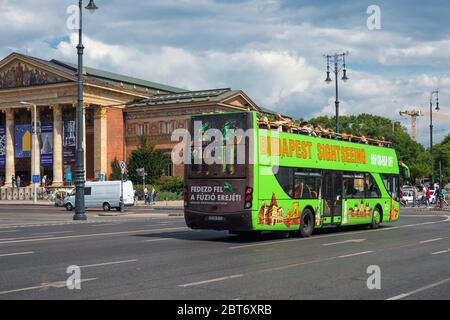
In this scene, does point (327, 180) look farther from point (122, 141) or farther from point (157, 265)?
point (122, 141)

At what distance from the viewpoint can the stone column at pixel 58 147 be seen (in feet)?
268

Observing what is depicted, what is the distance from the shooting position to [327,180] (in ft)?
70.5

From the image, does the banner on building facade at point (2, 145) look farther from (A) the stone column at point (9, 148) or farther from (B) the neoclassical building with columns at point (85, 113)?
(A) the stone column at point (9, 148)

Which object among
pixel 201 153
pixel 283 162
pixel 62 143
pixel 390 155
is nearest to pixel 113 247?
→ pixel 201 153

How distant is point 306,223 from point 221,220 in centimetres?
368

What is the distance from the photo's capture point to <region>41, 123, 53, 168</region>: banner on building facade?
82.1 meters

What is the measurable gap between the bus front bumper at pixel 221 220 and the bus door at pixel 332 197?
14.8 feet

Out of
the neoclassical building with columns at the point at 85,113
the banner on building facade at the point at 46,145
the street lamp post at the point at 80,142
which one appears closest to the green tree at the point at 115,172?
the neoclassical building with columns at the point at 85,113

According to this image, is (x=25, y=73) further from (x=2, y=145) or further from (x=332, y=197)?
(x=332, y=197)

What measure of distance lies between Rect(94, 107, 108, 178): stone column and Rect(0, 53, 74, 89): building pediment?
5.74 metres

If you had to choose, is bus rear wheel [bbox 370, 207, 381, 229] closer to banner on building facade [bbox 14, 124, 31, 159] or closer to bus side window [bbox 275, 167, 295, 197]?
bus side window [bbox 275, 167, 295, 197]

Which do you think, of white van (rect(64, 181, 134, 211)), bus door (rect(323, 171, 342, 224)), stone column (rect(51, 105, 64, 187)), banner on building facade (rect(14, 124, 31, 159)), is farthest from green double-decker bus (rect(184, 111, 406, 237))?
banner on building facade (rect(14, 124, 31, 159))

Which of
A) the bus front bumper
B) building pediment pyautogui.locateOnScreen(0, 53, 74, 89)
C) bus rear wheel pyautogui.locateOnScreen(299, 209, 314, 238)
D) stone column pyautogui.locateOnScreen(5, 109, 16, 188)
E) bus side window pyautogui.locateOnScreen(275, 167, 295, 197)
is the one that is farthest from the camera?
stone column pyautogui.locateOnScreen(5, 109, 16, 188)

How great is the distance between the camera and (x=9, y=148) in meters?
86.5
